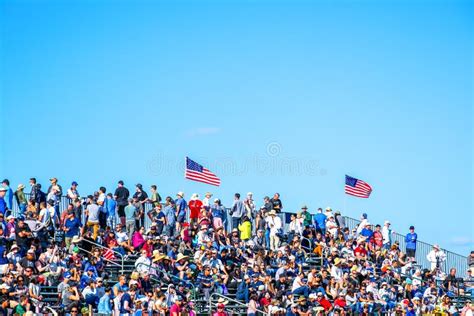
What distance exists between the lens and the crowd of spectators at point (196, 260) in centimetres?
3200

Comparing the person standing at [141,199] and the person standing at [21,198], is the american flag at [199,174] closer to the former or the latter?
the person standing at [141,199]

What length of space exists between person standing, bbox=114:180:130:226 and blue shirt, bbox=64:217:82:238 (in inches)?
110

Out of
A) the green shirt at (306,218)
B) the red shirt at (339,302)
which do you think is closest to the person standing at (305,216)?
the green shirt at (306,218)

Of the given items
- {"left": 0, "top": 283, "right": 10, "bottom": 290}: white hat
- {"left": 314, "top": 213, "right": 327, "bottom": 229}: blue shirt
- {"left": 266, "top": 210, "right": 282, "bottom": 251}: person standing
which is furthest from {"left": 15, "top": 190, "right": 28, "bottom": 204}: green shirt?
{"left": 314, "top": 213, "right": 327, "bottom": 229}: blue shirt

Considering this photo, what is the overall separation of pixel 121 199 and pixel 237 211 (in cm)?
462

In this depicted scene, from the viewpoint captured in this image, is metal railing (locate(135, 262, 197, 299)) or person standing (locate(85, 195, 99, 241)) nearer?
metal railing (locate(135, 262, 197, 299))

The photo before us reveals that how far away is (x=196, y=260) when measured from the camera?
36.3 meters

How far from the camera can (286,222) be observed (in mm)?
43000

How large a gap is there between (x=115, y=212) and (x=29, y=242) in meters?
4.54

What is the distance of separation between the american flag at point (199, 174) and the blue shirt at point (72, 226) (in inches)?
289

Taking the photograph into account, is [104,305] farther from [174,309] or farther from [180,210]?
[180,210]

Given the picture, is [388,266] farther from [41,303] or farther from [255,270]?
[41,303]

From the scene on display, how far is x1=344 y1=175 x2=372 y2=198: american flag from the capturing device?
156 ft

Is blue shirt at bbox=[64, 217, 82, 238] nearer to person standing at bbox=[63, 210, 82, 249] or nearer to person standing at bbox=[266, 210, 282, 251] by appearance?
person standing at bbox=[63, 210, 82, 249]
